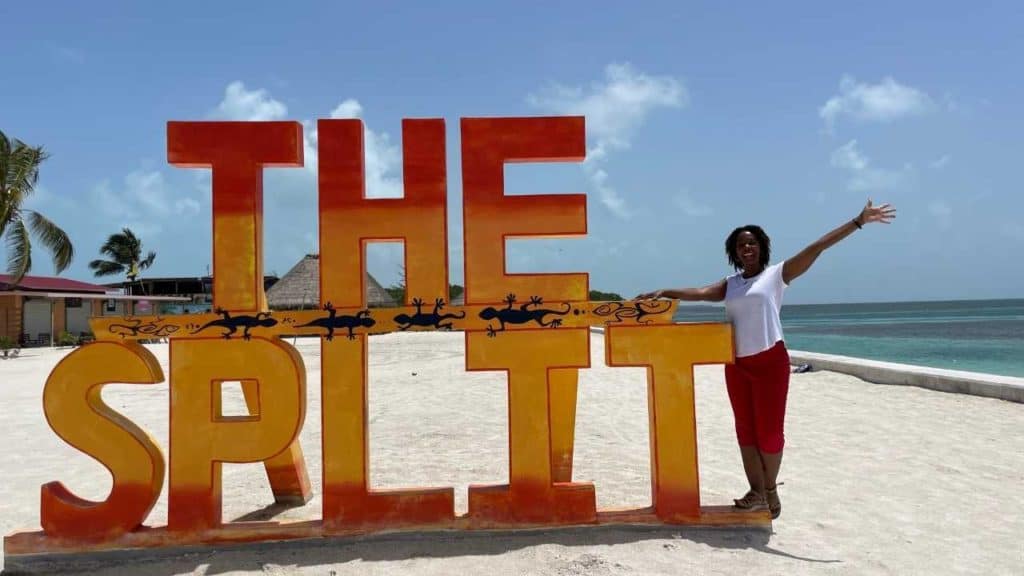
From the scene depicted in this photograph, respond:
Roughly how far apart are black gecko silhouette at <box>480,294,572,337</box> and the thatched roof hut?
1034 inches

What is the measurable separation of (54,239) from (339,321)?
24452mm

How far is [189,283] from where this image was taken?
159 feet

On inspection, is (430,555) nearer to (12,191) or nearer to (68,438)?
(68,438)

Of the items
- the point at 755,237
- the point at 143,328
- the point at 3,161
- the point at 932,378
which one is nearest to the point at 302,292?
the point at 3,161

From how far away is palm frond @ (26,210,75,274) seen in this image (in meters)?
22.9

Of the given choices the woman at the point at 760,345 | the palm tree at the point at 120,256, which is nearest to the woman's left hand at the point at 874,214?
the woman at the point at 760,345

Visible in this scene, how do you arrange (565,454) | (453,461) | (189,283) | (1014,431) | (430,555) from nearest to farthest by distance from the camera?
(430,555), (565,454), (453,461), (1014,431), (189,283)

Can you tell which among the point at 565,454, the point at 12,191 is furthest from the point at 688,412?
the point at 12,191

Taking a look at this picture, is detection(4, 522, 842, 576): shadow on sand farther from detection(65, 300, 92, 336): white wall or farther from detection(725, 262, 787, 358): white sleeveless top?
detection(65, 300, 92, 336): white wall

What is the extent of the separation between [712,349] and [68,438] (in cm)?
431

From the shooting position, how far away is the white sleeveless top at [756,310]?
4195mm

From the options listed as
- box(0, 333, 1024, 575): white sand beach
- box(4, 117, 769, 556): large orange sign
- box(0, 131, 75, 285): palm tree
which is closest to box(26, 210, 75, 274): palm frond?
box(0, 131, 75, 285): palm tree

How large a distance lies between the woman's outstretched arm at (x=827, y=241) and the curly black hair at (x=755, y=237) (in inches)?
6.6

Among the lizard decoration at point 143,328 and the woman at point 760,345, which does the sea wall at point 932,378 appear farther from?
the lizard decoration at point 143,328
